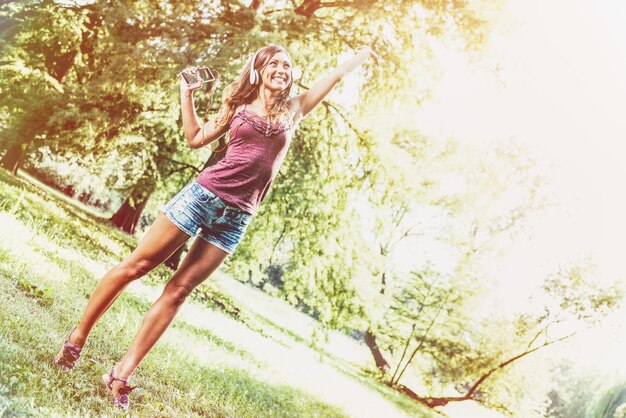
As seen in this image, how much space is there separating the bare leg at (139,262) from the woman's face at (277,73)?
1.05 meters

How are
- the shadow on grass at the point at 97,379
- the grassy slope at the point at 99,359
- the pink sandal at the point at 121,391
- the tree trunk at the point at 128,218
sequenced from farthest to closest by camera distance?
the tree trunk at the point at 128,218 → the pink sandal at the point at 121,391 → the grassy slope at the point at 99,359 → the shadow on grass at the point at 97,379

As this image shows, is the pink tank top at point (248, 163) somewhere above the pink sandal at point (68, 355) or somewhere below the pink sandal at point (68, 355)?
above

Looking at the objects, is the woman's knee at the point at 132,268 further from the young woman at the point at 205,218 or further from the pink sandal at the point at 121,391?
the pink sandal at the point at 121,391

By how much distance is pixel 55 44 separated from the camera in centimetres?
1734

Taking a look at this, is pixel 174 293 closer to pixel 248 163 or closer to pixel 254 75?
pixel 248 163

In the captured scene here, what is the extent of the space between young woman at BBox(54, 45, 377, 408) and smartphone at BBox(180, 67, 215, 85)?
3cm

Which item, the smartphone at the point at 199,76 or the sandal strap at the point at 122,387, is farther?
the smartphone at the point at 199,76

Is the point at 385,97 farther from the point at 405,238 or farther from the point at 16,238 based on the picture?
the point at 405,238

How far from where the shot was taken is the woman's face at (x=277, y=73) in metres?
3.12

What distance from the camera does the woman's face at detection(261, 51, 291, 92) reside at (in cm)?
312

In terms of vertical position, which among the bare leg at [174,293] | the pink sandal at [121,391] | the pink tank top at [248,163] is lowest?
the pink sandal at [121,391]

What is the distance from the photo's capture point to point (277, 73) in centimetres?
314

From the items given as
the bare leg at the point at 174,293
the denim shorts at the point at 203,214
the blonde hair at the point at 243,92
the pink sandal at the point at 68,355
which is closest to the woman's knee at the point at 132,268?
the bare leg at the point at 174,293

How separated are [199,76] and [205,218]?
0.95 meters
